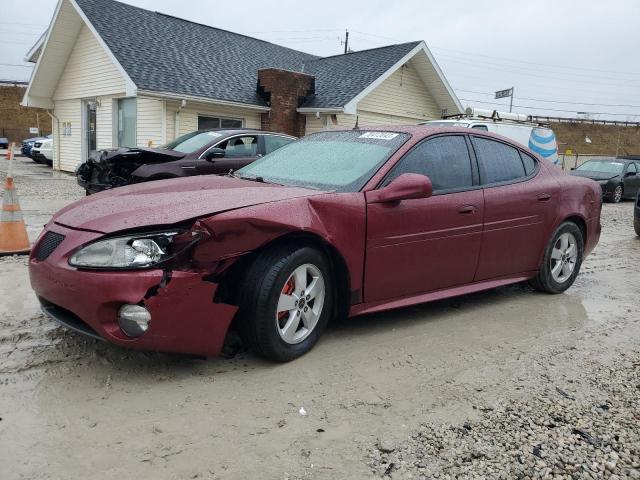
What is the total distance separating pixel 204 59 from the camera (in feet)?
57.1

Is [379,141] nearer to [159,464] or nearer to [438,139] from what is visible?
[438,139]

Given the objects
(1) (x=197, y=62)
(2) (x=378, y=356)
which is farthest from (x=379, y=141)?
(1) (x=197, y=62)

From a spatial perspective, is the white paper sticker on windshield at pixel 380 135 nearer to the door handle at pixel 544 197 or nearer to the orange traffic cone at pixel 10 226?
the door handle at pixel 544 197

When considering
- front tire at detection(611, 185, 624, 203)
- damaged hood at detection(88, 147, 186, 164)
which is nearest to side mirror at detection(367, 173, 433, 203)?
damaged hood at detection(88, 147, 186, 164)

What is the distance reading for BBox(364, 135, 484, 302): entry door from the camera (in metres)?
3.89

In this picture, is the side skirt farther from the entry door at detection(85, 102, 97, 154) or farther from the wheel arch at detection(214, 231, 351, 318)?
the entry door at detection(85, 102, 97, 154)

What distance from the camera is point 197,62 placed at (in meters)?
16.9

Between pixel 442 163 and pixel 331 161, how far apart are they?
91 centimetres

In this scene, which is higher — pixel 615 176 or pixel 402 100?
pixel 402 100

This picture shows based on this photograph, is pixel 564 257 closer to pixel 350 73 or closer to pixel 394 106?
pixel 394 106

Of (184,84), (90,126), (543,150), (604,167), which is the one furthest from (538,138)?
(90,126)

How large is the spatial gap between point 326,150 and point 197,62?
543 inches

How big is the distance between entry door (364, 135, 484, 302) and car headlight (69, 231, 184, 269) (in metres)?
1.39

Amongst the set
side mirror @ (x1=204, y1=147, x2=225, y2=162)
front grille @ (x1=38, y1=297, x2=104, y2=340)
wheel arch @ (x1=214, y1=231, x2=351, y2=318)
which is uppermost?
side mirror @ (x1=204, y1=147, x2=225, y2=162)
